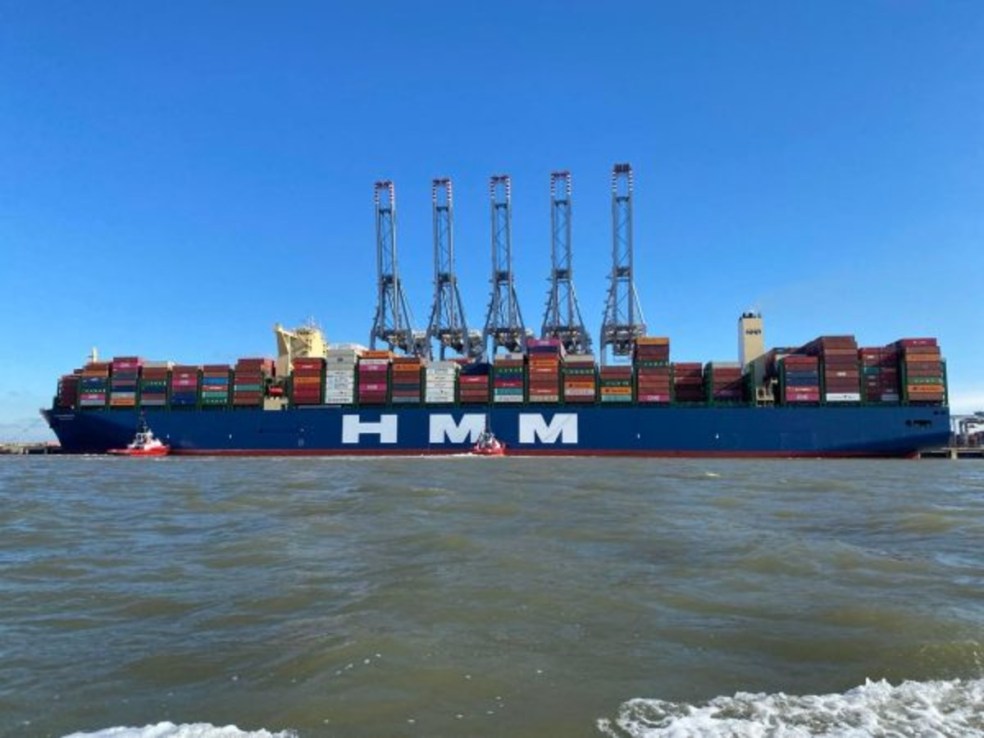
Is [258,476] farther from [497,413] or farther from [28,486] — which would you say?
[497,413]

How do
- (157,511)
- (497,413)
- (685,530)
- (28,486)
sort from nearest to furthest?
(685,530)
(157,511)
(28,486)
(497,413)

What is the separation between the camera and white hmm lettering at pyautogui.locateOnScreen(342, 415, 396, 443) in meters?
49.8

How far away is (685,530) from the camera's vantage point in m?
11.6

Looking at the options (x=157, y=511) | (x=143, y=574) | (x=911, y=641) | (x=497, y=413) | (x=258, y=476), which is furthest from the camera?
(x=497, y=413)

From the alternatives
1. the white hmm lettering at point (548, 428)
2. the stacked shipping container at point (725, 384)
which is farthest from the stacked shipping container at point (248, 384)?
the stacked shipping container at point (725, 384)

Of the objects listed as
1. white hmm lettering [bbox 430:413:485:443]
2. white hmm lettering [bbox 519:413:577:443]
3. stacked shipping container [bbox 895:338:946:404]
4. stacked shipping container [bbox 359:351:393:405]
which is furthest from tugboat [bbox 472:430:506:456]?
stacked shipping container [bbox 895:338:946:404]

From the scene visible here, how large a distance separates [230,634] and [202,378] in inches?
1955

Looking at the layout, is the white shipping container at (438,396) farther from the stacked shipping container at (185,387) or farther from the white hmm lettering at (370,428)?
the stacked shipping container at (185,387)

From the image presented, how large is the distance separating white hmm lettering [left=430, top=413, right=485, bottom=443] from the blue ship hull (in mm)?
70

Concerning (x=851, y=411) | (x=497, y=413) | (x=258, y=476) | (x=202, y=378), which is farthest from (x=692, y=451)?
(x=202, y=378)

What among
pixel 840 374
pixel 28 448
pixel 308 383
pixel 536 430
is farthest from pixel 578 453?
pixel 28 448

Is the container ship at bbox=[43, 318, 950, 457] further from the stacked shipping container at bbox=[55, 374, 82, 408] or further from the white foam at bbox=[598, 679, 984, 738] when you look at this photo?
Answer: the white foam at bbox=[598, 679, 984, 738]

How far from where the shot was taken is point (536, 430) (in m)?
48.8

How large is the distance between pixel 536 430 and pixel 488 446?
394 centimetres
